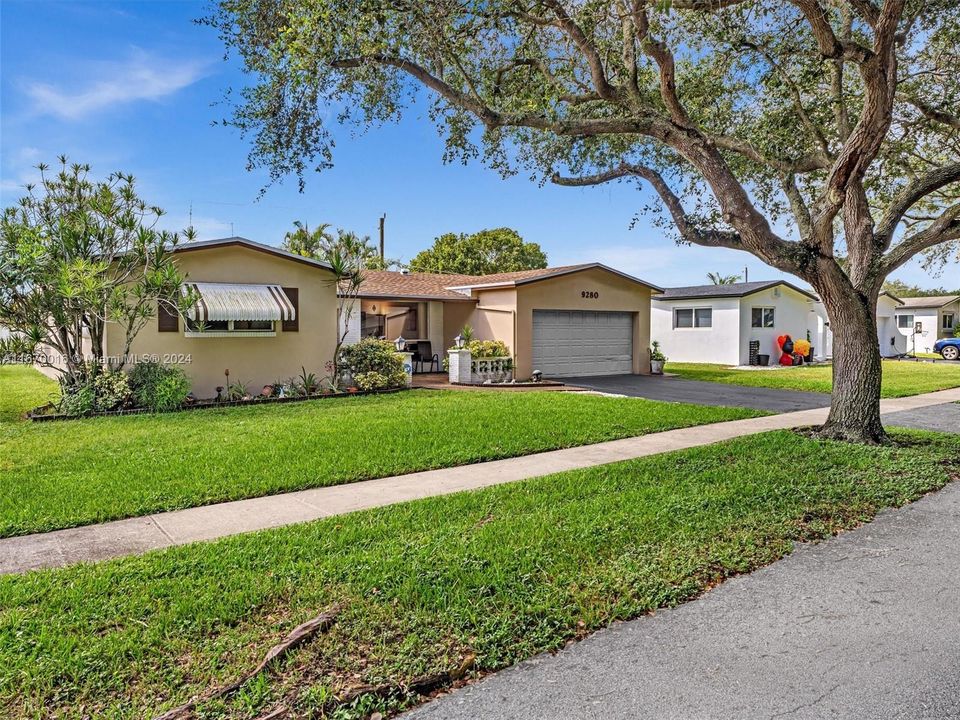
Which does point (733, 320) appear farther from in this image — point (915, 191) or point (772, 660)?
point (772, 660)

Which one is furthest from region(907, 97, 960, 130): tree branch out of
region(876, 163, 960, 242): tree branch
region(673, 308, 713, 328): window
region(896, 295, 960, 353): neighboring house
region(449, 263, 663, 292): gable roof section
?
region(896, 295, 960, 353): neighboring house

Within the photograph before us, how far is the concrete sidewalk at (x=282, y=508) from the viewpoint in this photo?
186 inches

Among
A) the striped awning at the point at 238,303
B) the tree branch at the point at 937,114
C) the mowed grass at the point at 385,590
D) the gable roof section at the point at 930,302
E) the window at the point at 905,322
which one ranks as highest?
the tree branch at the point at 937,114

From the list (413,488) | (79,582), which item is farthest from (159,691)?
(413,488)

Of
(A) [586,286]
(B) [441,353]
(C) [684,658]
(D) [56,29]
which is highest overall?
(D) [56,29]

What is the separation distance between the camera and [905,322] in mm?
41000

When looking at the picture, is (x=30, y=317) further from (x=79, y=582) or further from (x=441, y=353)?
(x=441, y=353)

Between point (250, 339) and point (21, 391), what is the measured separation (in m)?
6.83

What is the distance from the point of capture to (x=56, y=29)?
10023 millimetres

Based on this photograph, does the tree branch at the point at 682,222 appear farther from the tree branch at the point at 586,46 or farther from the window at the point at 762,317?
the window at the point at 762,317

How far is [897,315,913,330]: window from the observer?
133 feet

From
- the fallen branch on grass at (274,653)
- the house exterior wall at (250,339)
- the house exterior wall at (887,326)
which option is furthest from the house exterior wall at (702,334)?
the fallen branch on grass at (274,653)

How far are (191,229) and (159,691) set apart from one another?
11.8m

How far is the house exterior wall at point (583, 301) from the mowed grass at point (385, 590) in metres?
12.5
